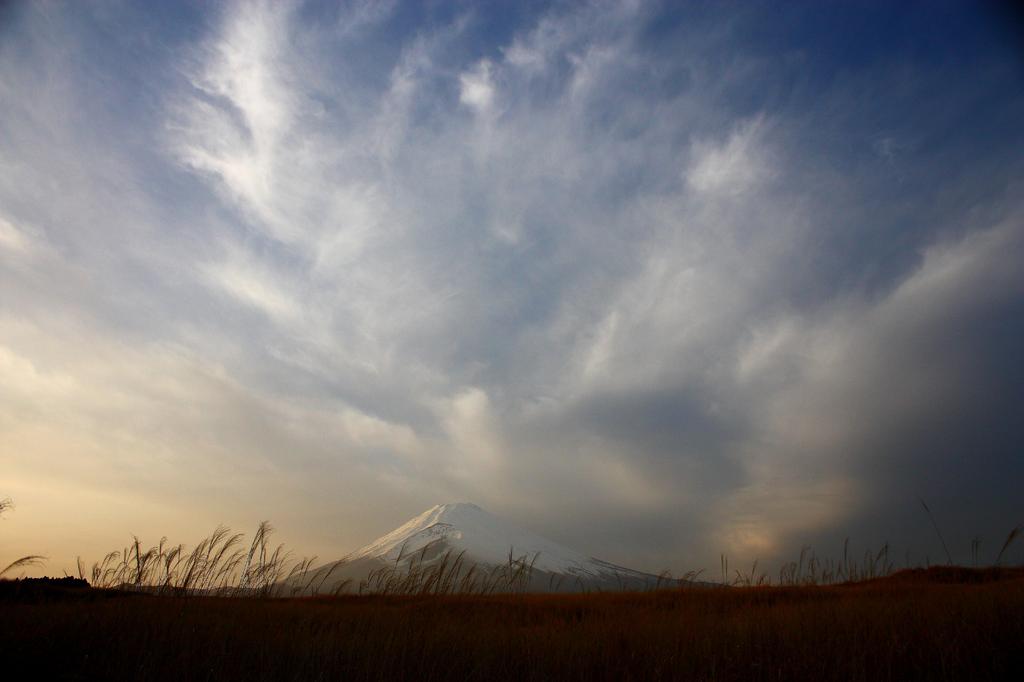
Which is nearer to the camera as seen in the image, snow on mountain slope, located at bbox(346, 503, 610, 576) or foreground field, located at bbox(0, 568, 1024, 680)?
foreground field, located at bbox(0, 568, 1024, 680)

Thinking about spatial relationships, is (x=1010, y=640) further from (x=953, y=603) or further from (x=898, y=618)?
(x=953, y=603)

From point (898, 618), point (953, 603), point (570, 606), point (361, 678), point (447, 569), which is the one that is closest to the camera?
point (361, 678)

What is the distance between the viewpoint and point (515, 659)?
183 inches

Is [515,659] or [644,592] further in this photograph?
[644,592]

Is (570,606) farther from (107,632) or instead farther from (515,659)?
(107,632)

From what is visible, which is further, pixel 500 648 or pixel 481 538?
pixel 481 538

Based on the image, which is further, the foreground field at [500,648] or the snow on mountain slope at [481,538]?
the snow on mountain slope at [481,538]

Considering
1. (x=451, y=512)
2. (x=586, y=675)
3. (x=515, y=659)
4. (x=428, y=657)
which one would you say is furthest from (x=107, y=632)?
(x=451, y=512)

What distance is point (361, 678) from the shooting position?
159 inches

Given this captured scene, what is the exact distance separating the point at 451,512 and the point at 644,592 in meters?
125

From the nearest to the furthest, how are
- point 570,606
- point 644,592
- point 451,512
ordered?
point 570,606 < point 644,592 < point 451,512

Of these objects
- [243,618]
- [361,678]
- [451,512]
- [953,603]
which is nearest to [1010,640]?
[953,603]

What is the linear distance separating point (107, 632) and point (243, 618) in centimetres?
128

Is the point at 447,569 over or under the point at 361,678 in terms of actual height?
over
